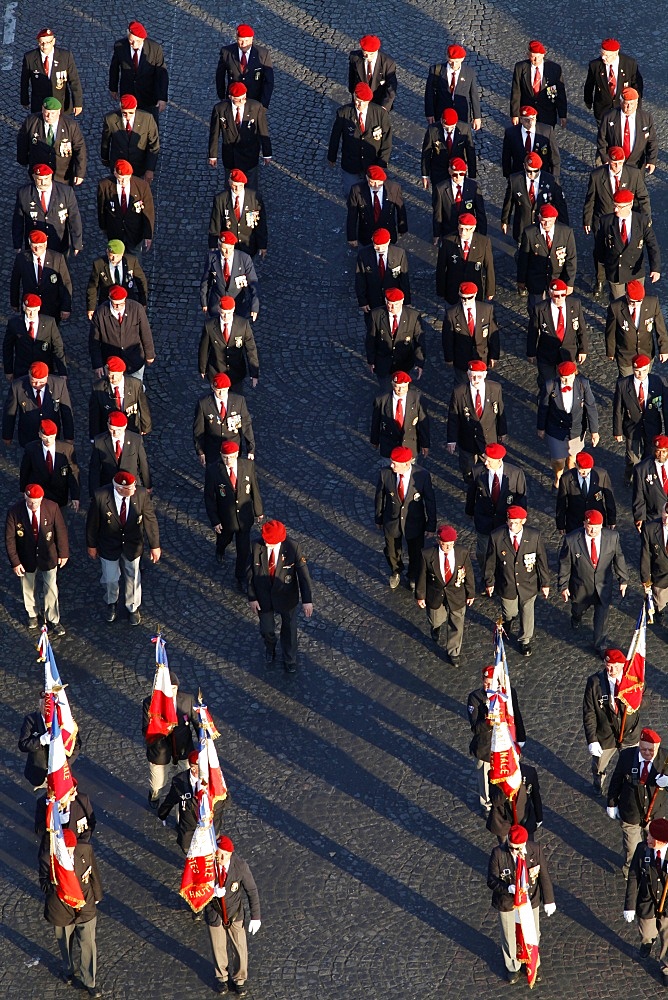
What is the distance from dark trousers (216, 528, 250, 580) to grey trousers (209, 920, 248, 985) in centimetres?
494

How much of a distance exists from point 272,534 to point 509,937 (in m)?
4.82

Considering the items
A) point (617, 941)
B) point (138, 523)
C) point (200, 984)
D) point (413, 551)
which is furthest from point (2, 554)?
point (617, 941)

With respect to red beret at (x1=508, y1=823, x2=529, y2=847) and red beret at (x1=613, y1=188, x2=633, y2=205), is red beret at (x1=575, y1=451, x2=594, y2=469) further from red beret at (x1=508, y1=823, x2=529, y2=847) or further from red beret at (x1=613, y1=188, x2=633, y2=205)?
red beret at (x1=508, y1=823, x2=529, y2=847)

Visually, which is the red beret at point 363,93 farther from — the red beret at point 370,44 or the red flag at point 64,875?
the red flag at point 64,875

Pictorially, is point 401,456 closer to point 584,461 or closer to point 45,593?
point 584,461

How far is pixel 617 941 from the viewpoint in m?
20.4

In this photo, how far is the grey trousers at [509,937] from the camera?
65.2 feet

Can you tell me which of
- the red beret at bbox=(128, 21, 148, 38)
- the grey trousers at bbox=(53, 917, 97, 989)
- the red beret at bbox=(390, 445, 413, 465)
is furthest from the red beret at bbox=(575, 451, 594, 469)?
the red beret at bbox=(128, 21, 148, 38)

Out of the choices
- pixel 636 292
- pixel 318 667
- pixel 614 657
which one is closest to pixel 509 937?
pixel 614 657

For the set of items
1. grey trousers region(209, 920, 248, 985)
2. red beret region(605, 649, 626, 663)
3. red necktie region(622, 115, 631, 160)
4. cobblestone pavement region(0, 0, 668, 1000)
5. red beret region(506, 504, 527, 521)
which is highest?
red necktie region(622, 115, 631, 160)

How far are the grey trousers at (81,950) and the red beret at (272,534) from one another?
4312 mm

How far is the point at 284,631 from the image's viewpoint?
22.8 meters

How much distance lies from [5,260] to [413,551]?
729cm

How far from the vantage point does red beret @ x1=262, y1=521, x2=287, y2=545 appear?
22.4 metres
